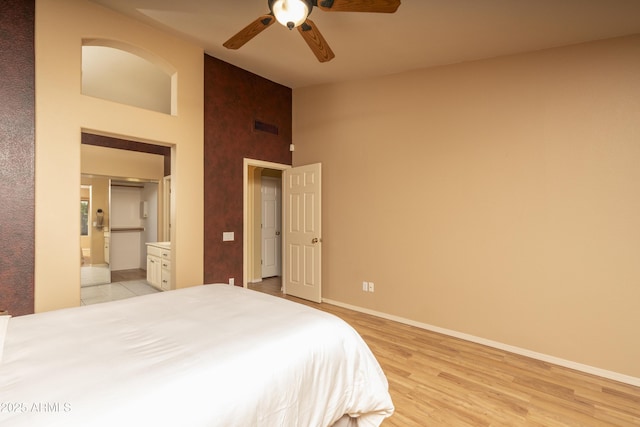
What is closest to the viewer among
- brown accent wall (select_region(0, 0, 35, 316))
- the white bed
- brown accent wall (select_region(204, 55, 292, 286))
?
the white bed

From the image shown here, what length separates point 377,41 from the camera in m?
3.00

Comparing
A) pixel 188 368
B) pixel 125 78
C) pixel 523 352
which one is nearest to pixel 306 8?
pixel 188 368

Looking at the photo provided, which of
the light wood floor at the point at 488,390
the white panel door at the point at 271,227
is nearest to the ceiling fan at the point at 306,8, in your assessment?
the light wood floor at the point at 488,390

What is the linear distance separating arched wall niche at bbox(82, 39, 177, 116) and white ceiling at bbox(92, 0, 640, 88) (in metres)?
0.72

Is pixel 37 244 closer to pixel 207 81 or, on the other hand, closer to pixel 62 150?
pixel 62 150

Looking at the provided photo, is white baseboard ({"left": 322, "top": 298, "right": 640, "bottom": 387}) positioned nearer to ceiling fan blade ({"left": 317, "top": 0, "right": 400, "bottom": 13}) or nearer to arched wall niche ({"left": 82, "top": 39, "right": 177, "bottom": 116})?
ceiling fan blade ({"left": 317, "top": 0, "right": 400, "bottom": 13})

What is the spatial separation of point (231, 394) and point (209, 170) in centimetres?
296

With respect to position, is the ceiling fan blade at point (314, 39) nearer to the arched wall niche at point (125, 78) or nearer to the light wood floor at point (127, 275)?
the arched wall niche at point (125, 78)

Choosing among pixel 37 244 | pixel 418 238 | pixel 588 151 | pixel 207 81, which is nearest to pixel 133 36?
pixel 207 81

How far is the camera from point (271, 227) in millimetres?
5996

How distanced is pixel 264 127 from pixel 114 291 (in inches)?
137

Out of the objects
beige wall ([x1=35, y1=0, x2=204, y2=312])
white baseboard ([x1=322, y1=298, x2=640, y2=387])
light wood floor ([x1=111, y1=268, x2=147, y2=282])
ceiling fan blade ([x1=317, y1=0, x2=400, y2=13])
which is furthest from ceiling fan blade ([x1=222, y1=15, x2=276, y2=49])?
light wood floor ([x1=111, y1=268, x2=147, y2=282])

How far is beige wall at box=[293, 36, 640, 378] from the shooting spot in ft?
8.38

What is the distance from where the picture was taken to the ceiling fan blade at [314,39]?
2.06 m
